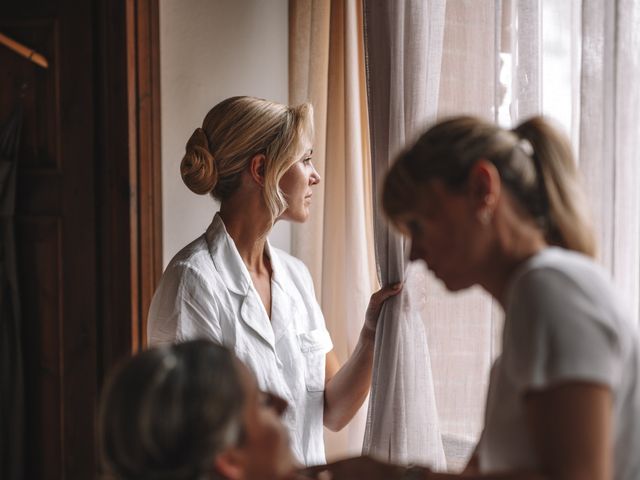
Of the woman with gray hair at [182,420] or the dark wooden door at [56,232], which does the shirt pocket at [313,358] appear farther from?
the woman with gray hair at [182,420]

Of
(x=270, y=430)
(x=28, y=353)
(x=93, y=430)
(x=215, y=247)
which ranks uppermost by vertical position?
(x=215, y=247)

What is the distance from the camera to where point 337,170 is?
2.33 m

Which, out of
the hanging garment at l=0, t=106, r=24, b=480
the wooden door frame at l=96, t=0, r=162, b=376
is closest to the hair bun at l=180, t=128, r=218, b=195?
the wooden door frame at l=96, t=0, r=162, b=376

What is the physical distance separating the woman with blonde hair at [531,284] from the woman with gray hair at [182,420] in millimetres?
248

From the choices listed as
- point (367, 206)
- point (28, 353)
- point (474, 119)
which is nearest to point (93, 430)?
→ point (28, 353)

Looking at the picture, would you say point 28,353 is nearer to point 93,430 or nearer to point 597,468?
point 93,430

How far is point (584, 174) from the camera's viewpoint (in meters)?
1.45

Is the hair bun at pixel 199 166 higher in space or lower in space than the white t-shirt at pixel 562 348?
higher

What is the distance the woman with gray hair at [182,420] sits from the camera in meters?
0.98

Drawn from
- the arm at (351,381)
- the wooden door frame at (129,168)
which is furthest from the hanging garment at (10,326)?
the arm at (351,381)

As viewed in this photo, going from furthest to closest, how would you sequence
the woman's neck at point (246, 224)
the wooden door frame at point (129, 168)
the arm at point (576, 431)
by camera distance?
the wooden door frame at point (129, 168) → the woman's neck at point (246, 224) → the arm at point (576, 431)

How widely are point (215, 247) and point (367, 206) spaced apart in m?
0.50

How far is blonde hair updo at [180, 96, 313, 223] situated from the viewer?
1890 millimetres

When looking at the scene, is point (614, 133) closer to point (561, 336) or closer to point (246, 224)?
point (561, 336)
